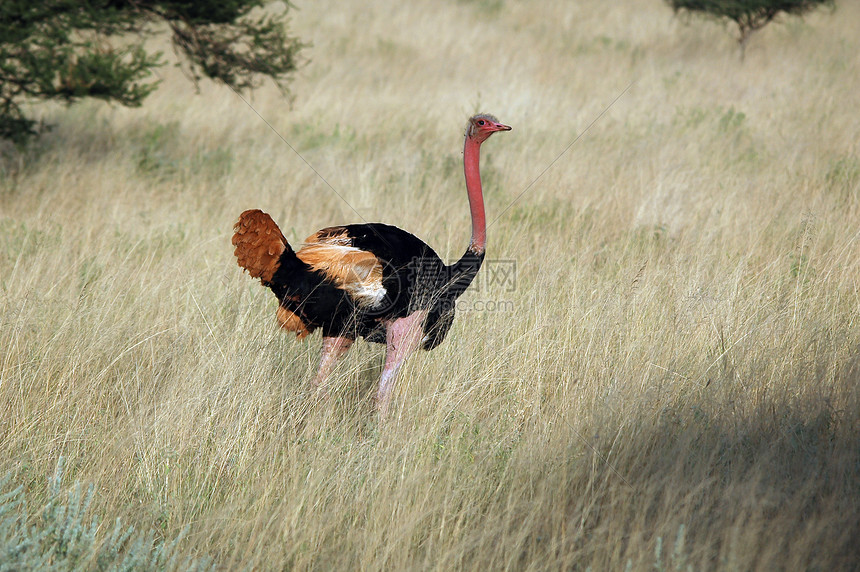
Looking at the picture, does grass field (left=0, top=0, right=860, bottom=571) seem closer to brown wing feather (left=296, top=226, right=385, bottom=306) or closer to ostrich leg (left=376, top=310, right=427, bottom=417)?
ostrich leg (left=376, top=310, right=427, bottom=417)

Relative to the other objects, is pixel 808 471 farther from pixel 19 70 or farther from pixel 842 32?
pixel 842 32

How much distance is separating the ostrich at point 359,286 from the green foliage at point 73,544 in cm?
115

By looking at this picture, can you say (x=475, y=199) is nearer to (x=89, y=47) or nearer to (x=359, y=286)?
(x=359, y=286)

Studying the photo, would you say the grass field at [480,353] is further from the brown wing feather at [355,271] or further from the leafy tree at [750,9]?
the leafy tree at [750,9]

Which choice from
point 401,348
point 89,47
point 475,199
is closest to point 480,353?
point 401,348

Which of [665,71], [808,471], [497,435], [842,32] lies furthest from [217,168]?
[842,32]

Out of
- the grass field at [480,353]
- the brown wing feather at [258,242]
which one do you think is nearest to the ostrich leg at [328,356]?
the grass field at [480,353]

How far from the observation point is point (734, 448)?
10.4ft

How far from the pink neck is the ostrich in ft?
0.37

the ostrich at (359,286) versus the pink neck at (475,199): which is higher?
the pink neck at (475,199)

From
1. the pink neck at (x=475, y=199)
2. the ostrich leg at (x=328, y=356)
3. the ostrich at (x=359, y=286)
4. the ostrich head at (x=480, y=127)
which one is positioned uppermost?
the ostrich head at (x=480, y=127)

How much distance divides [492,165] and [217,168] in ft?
8.97

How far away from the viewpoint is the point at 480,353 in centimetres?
418

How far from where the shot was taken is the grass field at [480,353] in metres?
2.77
